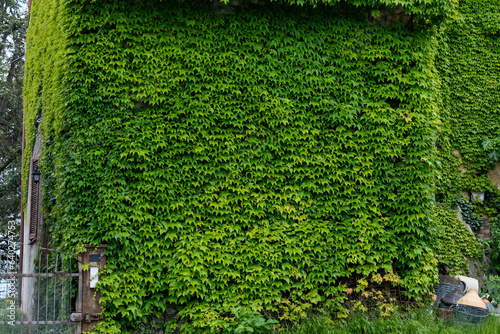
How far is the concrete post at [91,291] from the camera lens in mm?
5812

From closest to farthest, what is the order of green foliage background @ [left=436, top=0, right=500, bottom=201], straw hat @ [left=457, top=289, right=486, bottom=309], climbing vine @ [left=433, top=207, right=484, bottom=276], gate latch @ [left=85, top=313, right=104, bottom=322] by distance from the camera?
1. gate latch @ [left=85, top=313, right=104, bottom=322]
2. straw hat @ [left=457, top=289, right=486, bottom=309]
3. climbing vine @ [left=433, top=207, right=484, bottom=276]
4. green foliage background @ [left=436, top=0, right=500, bottom=201]

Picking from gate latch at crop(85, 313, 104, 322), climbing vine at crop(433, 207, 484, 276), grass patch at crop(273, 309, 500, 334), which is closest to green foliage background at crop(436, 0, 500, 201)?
climbing vine at crop(433, 207, 484, 276)

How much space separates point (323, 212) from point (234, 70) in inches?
99.7

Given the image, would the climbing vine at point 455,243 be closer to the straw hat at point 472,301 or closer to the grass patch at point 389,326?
the straw hat at point 472,301

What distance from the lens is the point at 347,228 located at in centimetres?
675

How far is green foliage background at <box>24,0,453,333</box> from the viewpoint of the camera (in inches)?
246

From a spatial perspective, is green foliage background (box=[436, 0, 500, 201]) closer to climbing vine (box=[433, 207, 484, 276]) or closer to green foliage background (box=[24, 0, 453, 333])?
climbing vine (box=[433, 207, 484, 276])

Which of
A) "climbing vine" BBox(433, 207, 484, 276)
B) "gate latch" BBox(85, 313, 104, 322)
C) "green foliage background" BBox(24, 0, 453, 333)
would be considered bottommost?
"gate latch" BBox(85, 313, 104, 322)

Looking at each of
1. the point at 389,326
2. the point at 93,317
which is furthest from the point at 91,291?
the point at 389,326

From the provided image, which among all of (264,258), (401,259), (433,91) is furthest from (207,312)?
(433,91)

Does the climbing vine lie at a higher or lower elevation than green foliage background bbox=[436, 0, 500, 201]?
lower

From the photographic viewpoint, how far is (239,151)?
6633 millimetres

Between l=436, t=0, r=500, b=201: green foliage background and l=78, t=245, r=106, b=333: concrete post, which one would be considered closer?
l=78, t=245, r=106, b=333: concrete post

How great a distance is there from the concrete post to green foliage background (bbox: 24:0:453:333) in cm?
13
